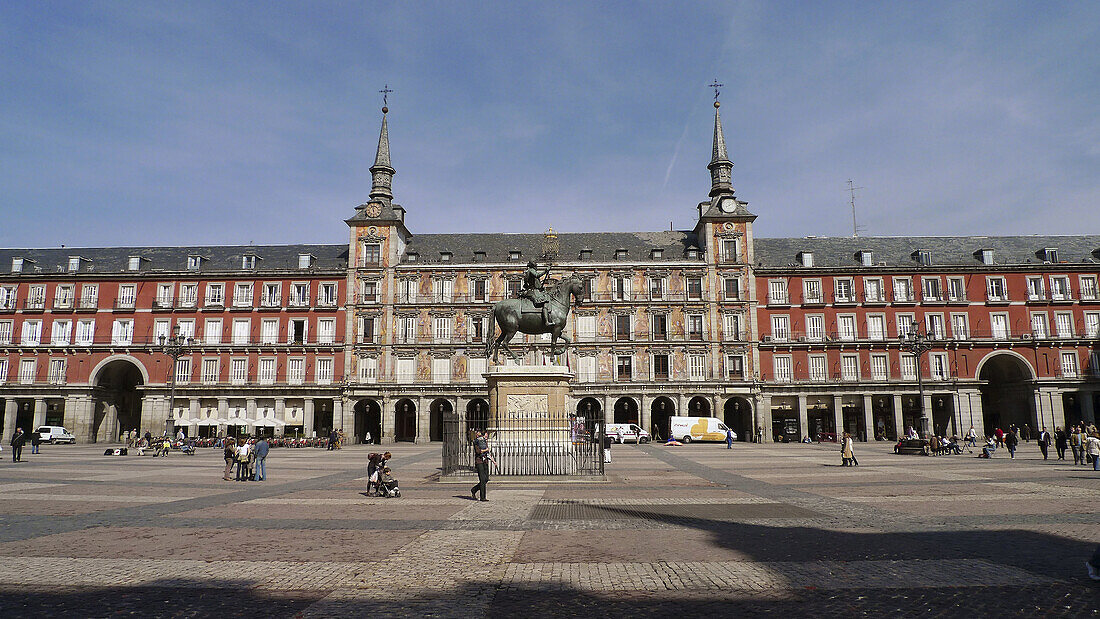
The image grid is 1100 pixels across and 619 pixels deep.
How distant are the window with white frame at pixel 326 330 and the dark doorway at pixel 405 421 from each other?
24.8 feet

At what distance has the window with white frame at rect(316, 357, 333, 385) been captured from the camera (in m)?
55.7

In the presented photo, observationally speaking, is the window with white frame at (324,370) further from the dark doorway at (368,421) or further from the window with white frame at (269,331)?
the window with white frame at (269,331)

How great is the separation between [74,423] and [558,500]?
54298mm

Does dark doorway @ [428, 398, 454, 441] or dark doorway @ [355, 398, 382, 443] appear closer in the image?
dark doorway @ [355, 398, 382, 443]

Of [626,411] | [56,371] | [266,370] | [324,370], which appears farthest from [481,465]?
[56,371]

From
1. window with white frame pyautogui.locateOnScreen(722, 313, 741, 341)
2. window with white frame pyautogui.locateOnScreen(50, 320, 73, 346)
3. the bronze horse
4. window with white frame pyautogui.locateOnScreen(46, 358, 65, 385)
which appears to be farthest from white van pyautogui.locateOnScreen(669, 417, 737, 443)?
window with white frame pyautogui.locateOnScreen(50, 320, 73, 346)

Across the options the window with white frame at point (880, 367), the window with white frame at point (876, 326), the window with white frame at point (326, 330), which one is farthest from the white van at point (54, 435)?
the window with white frame at point (876, 326)

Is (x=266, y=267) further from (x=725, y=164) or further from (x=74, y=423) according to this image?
(x=725, y=164)

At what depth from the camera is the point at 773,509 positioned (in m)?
13.8

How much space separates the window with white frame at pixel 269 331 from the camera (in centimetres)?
5628

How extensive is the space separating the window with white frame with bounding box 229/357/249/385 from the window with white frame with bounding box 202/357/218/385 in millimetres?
1209

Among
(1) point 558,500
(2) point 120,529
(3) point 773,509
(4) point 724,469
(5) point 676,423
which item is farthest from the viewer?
(5) point 676,423

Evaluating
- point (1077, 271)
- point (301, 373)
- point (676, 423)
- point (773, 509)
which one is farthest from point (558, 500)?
point (1077, 271)

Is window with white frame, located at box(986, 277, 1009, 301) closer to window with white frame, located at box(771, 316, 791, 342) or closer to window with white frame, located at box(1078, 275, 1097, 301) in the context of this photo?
window with white frame, located at box(1078, 275, 1097, 301)
